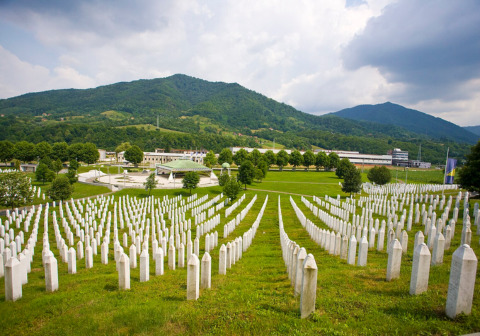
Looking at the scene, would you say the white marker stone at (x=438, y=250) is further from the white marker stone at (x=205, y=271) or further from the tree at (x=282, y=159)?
the tree at (x=282, y=159)

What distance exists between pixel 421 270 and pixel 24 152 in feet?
308

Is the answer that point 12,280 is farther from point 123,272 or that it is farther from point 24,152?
point 24,152

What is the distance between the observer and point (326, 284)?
20.1 feet

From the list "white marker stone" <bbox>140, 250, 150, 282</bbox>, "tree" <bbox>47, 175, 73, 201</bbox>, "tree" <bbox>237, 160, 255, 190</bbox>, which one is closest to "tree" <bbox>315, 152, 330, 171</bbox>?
"tree" <bbox>237, 160, 255, 190</bbox>

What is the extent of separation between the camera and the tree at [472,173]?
71.2 ft

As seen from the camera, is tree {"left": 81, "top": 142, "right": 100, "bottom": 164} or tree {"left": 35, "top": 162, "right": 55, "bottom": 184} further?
tree {"left": 81, "top": 142, "right": 100, "bottom": 164}

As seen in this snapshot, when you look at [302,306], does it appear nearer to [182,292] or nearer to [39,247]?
[182,292]

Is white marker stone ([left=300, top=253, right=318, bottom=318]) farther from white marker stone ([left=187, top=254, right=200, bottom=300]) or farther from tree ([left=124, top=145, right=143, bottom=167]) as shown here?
tree ([left=124, top=145, right=143, bottom=167])

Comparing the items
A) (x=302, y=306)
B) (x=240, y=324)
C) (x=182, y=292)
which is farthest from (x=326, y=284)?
(x=182, y=292)

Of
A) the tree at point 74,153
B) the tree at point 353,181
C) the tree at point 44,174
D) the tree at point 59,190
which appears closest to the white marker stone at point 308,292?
the tree at point 59,190

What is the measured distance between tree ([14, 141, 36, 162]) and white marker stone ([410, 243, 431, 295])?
9287cm

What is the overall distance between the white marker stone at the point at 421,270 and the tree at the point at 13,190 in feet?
103

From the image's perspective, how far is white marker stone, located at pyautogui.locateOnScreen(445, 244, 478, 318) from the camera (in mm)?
4051

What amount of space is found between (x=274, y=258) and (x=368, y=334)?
6982mm
